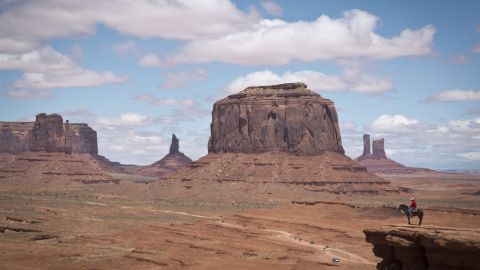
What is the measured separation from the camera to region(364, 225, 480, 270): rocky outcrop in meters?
19.9

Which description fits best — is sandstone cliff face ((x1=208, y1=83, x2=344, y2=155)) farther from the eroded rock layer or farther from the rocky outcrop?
the rocky outcrop

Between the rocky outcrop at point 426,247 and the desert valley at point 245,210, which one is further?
the desert valley at point 245,210

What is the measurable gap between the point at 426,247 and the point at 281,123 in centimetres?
9506

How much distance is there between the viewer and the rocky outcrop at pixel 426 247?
19.9m

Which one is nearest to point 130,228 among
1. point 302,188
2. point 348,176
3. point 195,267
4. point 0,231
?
point 0,231

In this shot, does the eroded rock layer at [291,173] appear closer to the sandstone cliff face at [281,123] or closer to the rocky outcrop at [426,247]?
the sandstone cliff face at [281,123]

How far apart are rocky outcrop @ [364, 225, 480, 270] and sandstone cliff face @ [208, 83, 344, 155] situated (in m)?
90.8

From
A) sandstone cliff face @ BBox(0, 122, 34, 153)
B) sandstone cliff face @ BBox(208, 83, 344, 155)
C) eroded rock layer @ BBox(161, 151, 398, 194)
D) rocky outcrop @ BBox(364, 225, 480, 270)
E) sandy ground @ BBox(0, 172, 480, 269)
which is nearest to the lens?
rocky outcrop @ BBox(364, 225, 480, 270)

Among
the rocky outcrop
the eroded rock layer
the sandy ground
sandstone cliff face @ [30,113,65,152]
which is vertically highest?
sandstone cliff face @ [30,113,65,152]

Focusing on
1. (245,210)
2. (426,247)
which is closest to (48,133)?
(245,210)

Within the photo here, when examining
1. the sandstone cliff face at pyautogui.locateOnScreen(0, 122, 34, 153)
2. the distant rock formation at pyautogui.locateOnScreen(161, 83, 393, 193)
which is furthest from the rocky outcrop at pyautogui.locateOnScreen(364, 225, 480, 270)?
the sandstone cliff face at pyautogui.locateOnScreen(0, 122, 34, 153)

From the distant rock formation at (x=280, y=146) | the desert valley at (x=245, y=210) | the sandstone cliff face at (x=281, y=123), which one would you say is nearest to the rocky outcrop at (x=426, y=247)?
the desert valley at (x=245, y=210)

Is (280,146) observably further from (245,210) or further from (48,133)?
(48,133)

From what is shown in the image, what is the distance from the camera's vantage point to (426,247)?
834 inches
